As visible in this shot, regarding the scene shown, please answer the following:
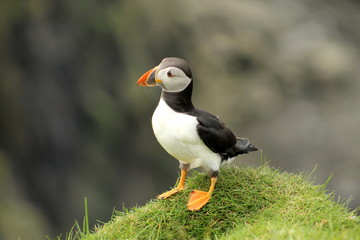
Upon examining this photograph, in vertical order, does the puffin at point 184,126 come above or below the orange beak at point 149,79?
below

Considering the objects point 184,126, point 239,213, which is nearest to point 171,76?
point 184,126

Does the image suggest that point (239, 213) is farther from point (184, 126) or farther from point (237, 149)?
point (184, 126)

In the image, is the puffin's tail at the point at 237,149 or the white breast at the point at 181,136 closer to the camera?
the white breast at the point at 181,136

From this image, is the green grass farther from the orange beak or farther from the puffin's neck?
the orange beak

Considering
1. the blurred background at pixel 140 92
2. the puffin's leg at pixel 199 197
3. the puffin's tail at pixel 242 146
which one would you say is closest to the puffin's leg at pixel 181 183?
the puffin's leg at pixel 199 197

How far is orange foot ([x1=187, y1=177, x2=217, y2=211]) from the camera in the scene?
240cm

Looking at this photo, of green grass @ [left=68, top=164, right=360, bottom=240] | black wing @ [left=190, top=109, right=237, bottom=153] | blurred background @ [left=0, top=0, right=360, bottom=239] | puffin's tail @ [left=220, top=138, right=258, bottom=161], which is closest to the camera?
green grass @ [left=68, top=164, right=360, bottom=240]

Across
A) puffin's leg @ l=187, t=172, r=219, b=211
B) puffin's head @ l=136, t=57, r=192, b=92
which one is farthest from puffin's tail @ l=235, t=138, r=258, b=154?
puffin's head @ l=136, t=57, r=192, b=92

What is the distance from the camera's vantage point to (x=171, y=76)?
2.40 metres

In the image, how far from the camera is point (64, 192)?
6.56m

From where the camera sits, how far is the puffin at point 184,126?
2402 millimetres

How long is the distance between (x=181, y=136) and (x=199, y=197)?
0.34m

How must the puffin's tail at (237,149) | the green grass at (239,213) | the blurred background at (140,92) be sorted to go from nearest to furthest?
the green grass at (239,213) < the puffin's tail at (237,149) < the blurred background at (140,92)

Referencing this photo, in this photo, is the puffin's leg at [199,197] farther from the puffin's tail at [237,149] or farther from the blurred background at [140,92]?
the blurred background at [140,92]
